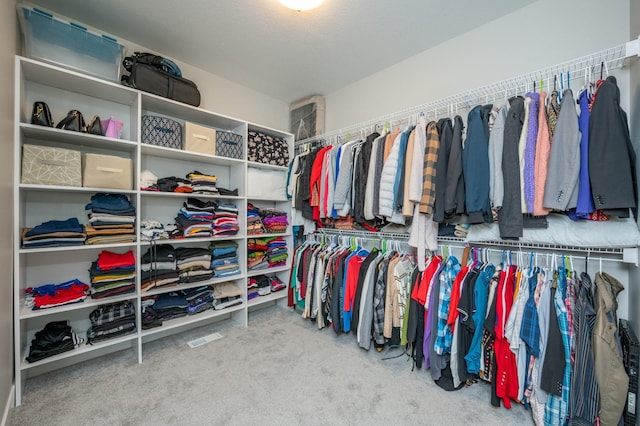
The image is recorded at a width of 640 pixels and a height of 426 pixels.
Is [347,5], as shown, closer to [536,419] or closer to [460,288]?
[460,288]

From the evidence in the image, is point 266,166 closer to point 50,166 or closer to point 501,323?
point 50,166

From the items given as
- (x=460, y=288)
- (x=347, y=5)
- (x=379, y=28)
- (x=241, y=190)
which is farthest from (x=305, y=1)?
(x=460, y=288)

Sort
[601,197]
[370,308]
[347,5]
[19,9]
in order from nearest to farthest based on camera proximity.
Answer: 1. [601,197]
2. [19,9]
3. [347,5]
4. [370,308]

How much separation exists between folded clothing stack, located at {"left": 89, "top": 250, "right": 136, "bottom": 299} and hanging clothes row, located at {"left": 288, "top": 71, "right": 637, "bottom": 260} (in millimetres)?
1805

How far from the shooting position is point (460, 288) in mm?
1698

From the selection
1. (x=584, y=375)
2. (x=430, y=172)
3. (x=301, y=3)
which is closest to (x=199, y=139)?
(x=301, y=3)

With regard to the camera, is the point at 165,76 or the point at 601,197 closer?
the point at 601,197

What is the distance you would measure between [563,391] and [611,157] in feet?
3.97

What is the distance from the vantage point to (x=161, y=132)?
213 centimetres

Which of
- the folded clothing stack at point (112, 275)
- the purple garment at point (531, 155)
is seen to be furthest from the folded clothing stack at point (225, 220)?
the purple garment at point (531, 155)

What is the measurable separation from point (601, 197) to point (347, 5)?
6.25ft

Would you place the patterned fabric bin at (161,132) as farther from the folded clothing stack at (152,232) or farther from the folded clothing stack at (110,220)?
the folded clothing stack at (152,232)

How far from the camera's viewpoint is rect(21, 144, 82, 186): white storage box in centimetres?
159

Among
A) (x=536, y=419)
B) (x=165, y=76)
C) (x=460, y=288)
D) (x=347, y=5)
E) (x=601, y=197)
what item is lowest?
(x=536, y=419)
